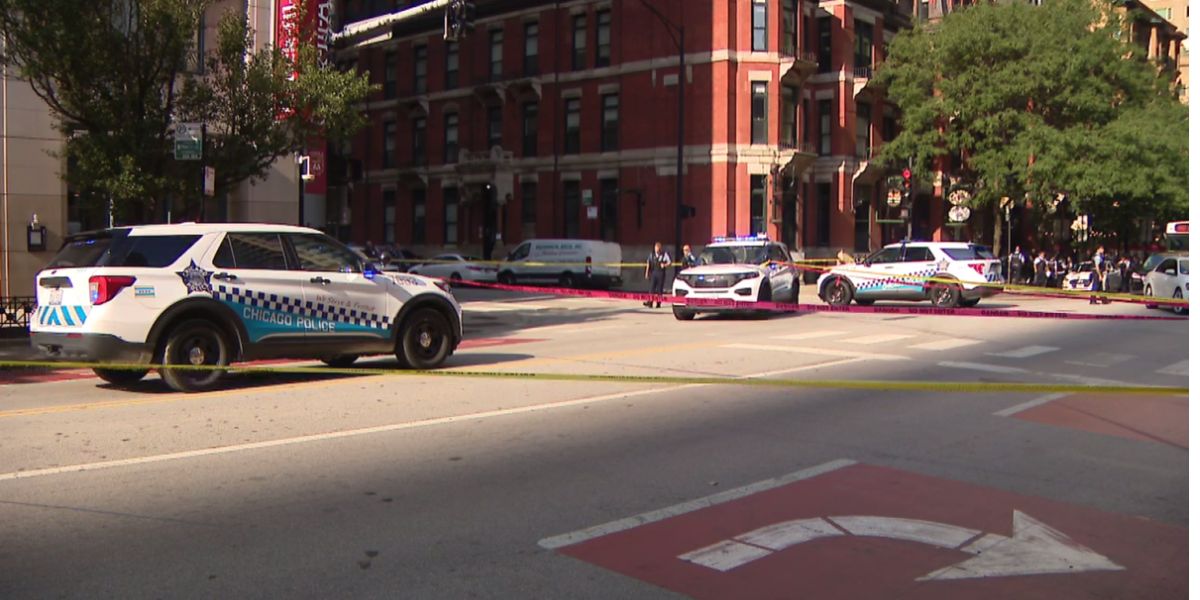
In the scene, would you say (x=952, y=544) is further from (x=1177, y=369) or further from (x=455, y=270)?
(x=455, y=270)

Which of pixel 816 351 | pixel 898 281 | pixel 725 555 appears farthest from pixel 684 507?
pixel 898 281

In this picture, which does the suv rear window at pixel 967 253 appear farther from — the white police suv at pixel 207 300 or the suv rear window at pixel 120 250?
the suv rear window at pixel 120 250

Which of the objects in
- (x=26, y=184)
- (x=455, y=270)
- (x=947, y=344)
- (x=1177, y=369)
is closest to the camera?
(x=1177, y=369)

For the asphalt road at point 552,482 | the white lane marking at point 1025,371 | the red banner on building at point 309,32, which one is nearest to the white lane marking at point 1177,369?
the asphalt road at point 552,482

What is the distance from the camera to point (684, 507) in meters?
6.54

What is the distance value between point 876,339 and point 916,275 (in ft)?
35.1

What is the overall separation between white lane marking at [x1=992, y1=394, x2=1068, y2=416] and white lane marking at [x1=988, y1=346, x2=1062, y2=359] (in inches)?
160

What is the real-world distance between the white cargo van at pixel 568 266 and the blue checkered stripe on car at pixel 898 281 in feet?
43.7

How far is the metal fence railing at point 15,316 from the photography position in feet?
54.7

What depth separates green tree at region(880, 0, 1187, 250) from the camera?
136ft

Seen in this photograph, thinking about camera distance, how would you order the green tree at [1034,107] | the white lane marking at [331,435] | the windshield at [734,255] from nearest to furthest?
the white lane marking at [331,435]
the windshield at [734,255]
the green tree at [1034,107]

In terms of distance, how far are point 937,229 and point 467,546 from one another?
51.1 m

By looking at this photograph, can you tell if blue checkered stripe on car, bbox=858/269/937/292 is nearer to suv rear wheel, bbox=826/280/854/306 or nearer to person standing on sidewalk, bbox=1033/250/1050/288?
suv rear wheel, bbox=826/280/854/306

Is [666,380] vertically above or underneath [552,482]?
above
